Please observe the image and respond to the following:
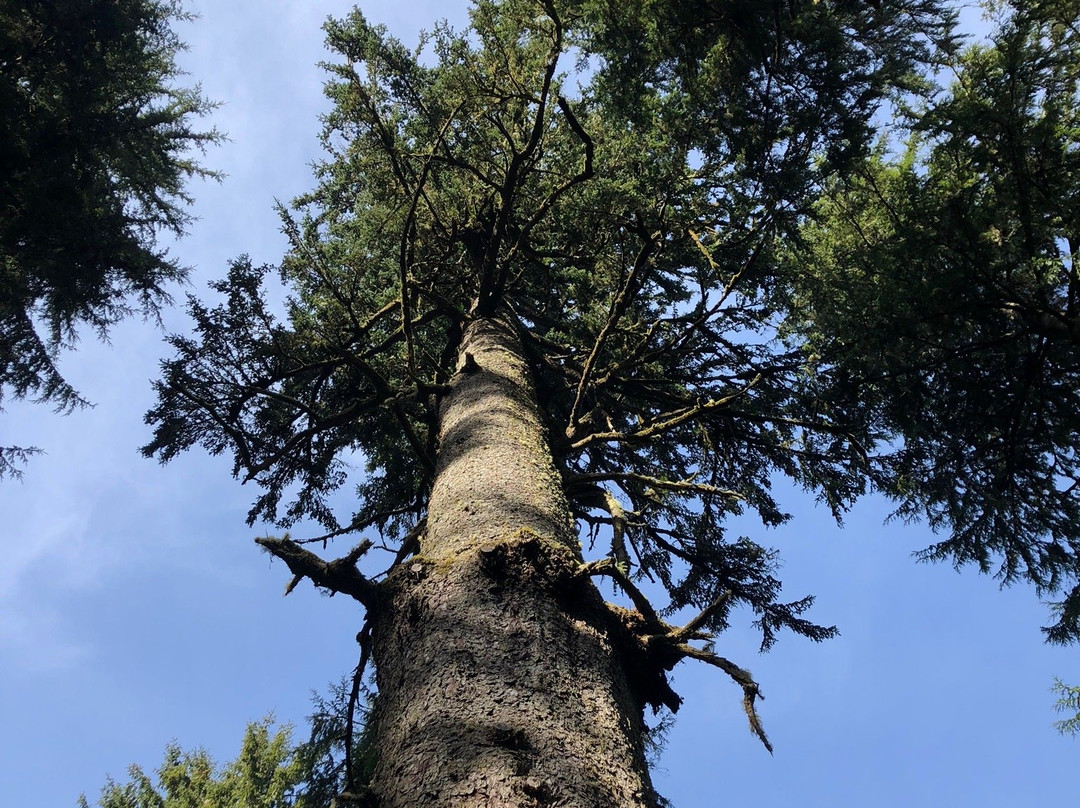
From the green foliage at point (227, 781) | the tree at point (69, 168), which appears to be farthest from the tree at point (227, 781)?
the tree at point (69, 168)

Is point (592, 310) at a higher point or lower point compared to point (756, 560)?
higher

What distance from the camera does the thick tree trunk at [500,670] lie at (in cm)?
185

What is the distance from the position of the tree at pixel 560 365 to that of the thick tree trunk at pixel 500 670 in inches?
0.4

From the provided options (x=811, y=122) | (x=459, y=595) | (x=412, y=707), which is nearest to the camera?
(x=412, y=707)

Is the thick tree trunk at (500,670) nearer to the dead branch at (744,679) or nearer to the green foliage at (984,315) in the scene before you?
the dead branch at (744,679)

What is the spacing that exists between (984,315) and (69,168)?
8.87 metres

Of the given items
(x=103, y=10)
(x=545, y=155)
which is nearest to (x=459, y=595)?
(x=545, y=155)

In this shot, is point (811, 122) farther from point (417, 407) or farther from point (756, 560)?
point (417, 407)

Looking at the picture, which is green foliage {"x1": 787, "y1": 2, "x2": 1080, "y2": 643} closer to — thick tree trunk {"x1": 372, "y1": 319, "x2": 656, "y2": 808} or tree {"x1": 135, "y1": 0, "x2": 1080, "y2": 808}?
tree {"x1": 135, "y1": 0, "x2": 1080, "y2": 808}

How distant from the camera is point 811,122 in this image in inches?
220

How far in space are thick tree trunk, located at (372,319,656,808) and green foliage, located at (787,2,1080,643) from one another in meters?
3.83

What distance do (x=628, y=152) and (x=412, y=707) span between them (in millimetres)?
5271

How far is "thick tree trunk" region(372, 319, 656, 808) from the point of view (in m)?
1.85

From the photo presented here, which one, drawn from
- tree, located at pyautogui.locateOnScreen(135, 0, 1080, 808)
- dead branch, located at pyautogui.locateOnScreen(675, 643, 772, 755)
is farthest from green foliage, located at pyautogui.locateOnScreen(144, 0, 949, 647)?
dead branch, located at pyautogui.locateOnScreen(675, 643, 772, 755)
